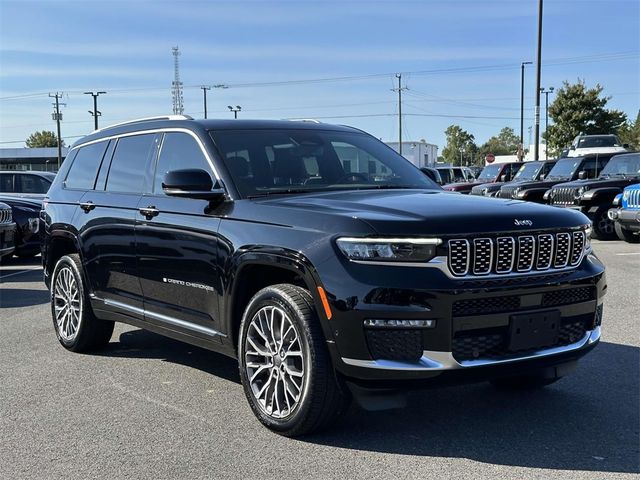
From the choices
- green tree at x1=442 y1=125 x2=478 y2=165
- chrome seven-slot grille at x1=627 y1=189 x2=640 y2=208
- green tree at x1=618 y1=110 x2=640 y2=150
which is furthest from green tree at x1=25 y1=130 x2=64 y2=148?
chrome seven-slot grille at x1=627 y1=189 x2=640 y2=208

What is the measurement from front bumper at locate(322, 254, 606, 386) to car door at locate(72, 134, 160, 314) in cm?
233

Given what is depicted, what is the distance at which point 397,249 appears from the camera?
378cm

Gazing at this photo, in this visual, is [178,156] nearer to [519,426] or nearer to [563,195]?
[519,426]

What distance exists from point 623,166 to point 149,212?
46.5 feet

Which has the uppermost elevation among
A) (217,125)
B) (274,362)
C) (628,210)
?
(217,125)

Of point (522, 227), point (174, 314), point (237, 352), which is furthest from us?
point (174, 314)

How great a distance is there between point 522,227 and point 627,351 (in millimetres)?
2717

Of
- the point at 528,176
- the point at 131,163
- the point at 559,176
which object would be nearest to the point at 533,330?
the point at 131,163

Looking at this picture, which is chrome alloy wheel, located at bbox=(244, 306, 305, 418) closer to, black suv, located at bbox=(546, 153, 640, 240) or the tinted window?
black suv, located at bbox=(546, 153, 640, 240)

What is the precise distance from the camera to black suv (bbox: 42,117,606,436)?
148 inches

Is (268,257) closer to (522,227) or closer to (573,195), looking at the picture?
(522,227)

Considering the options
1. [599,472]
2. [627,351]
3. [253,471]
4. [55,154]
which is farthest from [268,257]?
[55,154]

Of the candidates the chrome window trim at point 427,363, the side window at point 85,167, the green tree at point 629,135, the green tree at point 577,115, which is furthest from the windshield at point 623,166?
the green tree at point 629,135

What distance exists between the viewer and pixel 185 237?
4922 mm
